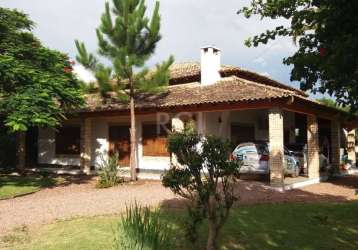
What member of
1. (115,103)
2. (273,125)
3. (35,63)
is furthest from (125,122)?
(273,125)

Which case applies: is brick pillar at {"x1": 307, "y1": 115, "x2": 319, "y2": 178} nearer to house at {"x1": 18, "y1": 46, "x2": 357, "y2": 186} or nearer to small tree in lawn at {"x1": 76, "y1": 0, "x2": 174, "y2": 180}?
house at {"x1": 18, "y1": 46, "x2": 357, "y2": 186}

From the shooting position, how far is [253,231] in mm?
7805

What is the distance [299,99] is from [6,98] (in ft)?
33.2

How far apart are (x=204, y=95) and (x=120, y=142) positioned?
18.5ft

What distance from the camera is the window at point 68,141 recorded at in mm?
22016

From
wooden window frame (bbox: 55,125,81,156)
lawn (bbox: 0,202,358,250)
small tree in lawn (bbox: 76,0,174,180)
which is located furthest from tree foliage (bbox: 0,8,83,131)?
wooden window frame (bbox: 55,125,81,156)

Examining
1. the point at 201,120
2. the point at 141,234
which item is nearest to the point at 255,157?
the point at 201,120

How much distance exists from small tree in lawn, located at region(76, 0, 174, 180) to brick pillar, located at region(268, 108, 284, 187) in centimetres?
477

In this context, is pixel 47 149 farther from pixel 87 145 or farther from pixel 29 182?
pixel 29 182

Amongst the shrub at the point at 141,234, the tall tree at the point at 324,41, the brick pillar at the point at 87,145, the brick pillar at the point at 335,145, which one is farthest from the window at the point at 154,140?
the shrub at the point at 141,234

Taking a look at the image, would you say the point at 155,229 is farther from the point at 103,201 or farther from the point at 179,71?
the point at 179,71

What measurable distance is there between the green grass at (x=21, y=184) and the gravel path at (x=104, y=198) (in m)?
0.71

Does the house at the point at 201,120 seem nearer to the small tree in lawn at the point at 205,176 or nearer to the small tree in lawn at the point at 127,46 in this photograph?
the small tree in lawn at the point at 127,46

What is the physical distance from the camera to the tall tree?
475 cm
